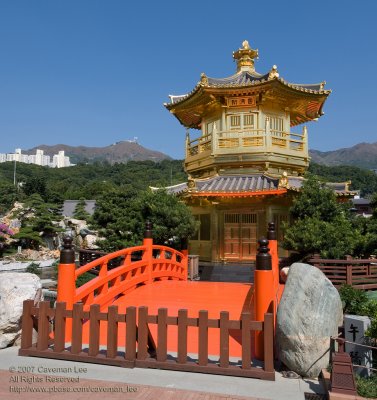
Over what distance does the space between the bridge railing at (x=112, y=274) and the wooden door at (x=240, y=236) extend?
2.67 m

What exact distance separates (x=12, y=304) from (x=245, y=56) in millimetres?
18120

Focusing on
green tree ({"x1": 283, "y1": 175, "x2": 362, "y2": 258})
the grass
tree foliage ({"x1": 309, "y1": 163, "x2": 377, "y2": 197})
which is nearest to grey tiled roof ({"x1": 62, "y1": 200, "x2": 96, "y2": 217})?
green tree ({"x1": 283, "y1": 175, "x2": 362, "y2": 258})

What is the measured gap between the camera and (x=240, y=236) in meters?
16.0

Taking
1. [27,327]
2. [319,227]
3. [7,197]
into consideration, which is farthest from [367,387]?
[7,197]

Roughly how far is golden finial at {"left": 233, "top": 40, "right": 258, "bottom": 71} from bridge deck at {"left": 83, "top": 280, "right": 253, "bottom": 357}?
44.4 feet

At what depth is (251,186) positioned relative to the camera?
1539 centimetres

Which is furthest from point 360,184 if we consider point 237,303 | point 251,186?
point 237,303

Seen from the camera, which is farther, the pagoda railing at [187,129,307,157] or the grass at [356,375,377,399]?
the pagoda railing at [187,129,307,157]

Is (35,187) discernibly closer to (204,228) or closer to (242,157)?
(204,228)

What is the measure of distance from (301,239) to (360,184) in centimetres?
9382

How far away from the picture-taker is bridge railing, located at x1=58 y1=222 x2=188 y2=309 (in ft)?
20.9

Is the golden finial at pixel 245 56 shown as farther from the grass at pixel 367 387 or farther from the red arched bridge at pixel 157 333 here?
the grass at pixel 367 387

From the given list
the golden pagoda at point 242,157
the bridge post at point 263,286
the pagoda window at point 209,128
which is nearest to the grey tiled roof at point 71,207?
the pagoda window at point 209,128

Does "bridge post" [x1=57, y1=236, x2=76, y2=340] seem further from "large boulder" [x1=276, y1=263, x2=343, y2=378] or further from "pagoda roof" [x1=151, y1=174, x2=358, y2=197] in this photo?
"pagoda roof" [x1=151, y1=174, x2=358, y2=197]
